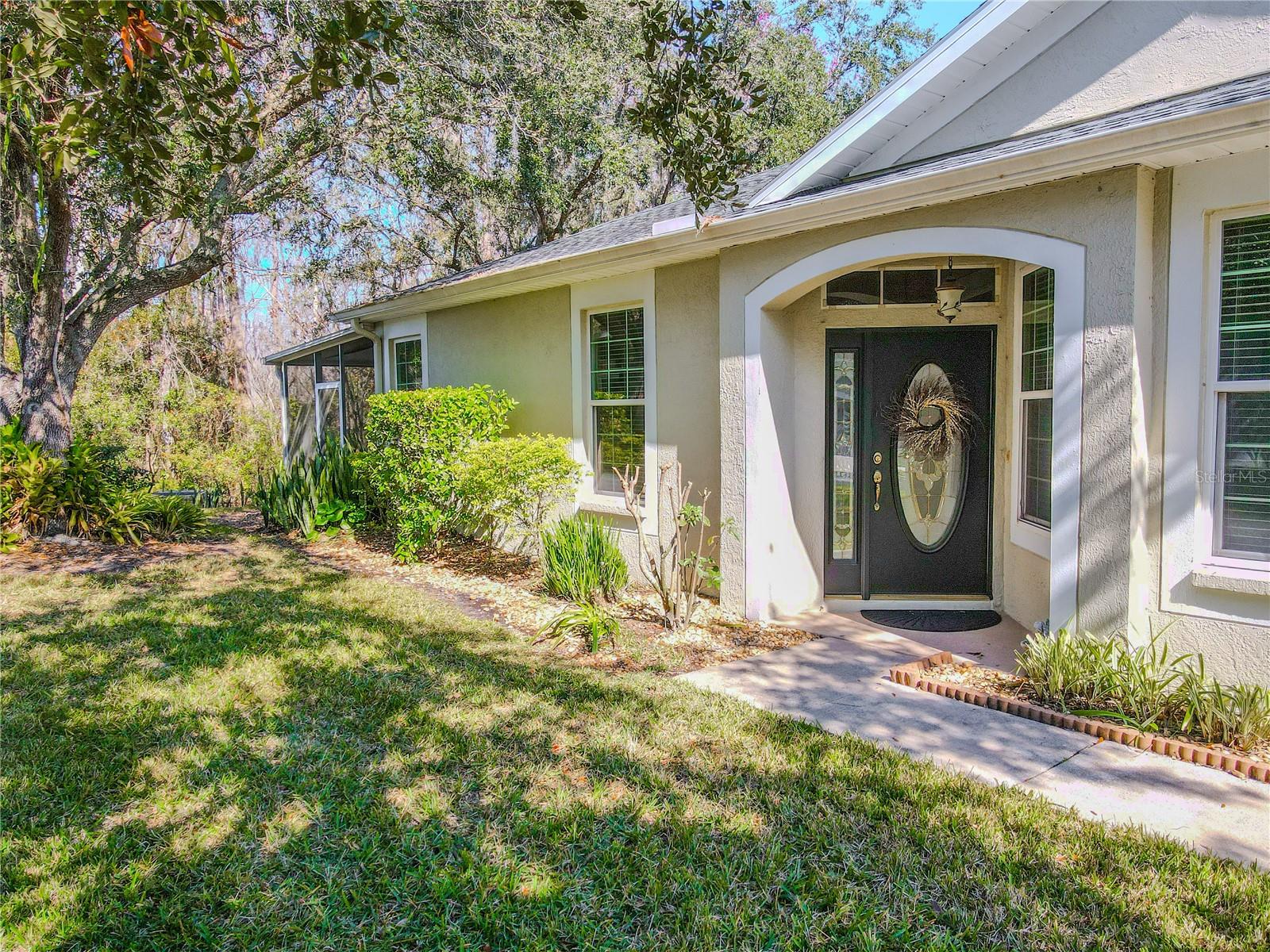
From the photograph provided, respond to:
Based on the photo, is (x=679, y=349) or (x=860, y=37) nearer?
(x=679, y=349)

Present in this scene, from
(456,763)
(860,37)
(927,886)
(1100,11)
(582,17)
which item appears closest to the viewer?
(927,886)

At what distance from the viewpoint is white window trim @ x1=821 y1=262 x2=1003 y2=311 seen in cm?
682

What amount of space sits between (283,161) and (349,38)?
9044 millimetres

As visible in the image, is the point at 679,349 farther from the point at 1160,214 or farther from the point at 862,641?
the point at 1160,214

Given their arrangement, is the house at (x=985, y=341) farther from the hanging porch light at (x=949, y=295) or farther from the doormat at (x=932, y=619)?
the doormat at (x=932, y=619)

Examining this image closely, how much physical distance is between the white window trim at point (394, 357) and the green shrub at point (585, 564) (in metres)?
5.11

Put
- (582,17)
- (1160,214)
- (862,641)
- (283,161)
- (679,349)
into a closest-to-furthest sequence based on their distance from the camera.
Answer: (582,17)
(1160,214)
(862,641)
(679,349)
(283,161)

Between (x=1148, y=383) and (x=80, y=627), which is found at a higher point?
(x=1148, y=383)

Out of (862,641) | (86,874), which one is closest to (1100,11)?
(862,641)

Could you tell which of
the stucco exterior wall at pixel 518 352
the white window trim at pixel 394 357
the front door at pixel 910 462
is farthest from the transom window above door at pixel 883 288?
the white window trim at pixel 394 357

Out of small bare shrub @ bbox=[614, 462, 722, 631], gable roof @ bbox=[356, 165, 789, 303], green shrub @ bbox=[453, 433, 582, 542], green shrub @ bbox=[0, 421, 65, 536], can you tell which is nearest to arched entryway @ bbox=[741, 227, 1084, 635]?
small bare shrub @ bbox=[614, 462, 722, 631]

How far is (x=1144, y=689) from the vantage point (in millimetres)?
4336

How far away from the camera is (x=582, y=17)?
3592mm

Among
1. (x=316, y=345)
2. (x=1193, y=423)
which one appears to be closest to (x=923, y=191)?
(x=1193, y=423)
